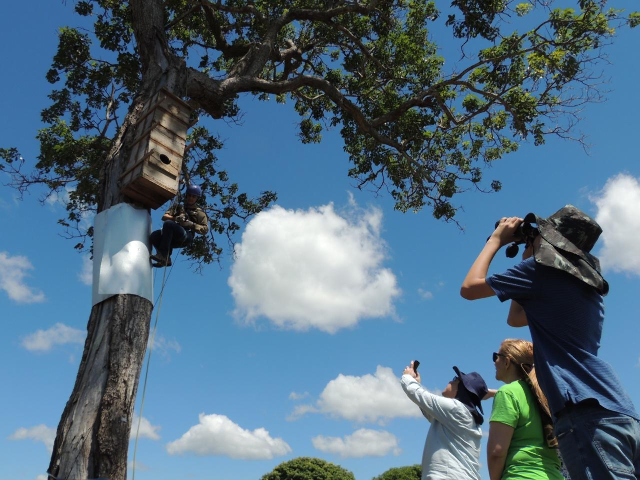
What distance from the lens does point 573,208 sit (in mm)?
2602

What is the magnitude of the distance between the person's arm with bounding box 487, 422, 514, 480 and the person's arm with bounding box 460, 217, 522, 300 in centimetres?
100

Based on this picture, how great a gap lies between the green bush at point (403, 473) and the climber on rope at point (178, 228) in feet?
68.5

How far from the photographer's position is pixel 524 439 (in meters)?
3.02

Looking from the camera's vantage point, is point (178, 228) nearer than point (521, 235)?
No

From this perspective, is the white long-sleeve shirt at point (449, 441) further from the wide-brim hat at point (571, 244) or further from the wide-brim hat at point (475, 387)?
the wide-brim hat at point (571, 244)

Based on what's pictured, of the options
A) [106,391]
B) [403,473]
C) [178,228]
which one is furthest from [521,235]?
[403,473]

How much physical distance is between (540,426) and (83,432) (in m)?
3.35

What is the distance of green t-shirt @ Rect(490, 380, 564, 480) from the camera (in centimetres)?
293

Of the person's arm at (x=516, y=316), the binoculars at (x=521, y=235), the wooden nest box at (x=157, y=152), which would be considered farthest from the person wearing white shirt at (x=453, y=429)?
the wooden nest box at (x=157, y=152)

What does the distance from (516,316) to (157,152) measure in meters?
3.95

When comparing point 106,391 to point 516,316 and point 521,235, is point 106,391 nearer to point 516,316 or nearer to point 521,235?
point 516,316

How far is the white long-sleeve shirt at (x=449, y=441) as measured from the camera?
347 cm

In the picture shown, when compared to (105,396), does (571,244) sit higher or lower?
lower

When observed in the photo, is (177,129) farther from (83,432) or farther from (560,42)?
(560,42)
